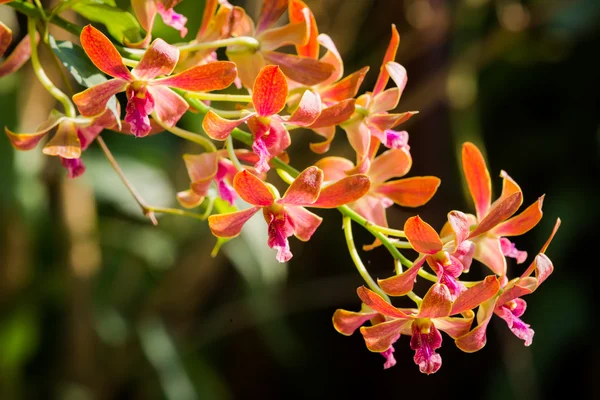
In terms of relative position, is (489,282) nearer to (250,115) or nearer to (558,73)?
(250,115)

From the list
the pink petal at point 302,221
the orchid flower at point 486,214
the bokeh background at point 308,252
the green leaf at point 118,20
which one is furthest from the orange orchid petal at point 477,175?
the bokeh background at point 308,252

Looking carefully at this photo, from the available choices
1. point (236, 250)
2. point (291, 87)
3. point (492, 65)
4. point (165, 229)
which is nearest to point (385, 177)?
point (291, 87)

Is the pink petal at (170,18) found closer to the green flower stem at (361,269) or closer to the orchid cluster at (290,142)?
the orchid cluster at (290,142)

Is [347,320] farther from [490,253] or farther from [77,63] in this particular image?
[77,63]

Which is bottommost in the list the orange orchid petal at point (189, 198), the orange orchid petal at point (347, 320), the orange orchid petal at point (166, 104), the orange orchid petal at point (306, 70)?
the orange orchid petal at point (347, 320)

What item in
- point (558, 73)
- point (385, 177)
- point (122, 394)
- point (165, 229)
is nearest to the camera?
point (385, 177)

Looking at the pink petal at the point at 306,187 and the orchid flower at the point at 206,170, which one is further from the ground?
the pink petal at the point at 306,187
